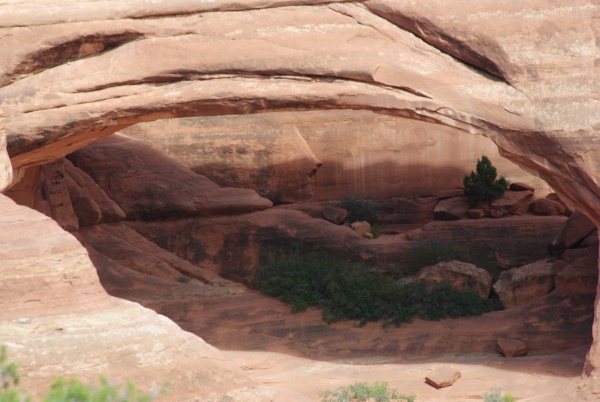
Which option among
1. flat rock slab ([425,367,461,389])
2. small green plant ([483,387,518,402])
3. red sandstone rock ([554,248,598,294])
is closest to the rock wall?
red sandstone rock ([554,248,598,294])

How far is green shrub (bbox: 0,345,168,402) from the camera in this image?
5398 mm

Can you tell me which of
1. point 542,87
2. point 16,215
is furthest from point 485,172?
point 16,215

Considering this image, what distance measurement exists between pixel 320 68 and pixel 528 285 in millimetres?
4799

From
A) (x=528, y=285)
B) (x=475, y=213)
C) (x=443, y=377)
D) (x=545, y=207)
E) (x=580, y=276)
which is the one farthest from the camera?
(x=545, y=207)

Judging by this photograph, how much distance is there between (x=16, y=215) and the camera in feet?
21.3

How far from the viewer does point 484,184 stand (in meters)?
14.4

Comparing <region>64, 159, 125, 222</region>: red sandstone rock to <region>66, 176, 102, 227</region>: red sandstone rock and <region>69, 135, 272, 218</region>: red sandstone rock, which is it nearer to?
<region>66, 176, 102, 227</region>: red sandstone rock

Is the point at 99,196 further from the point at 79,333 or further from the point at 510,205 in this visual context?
the point at 510,205

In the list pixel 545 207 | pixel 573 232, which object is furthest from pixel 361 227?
pixel 573 232

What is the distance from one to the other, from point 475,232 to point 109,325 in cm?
855

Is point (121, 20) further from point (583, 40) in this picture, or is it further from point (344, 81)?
point (583, 40)

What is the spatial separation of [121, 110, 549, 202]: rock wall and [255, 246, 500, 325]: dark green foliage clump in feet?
10.8

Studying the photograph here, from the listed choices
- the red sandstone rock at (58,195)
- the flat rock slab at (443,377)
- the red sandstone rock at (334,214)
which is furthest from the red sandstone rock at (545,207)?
the red sandstone rock at (58,195)

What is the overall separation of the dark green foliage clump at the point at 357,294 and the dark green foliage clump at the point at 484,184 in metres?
3.55
